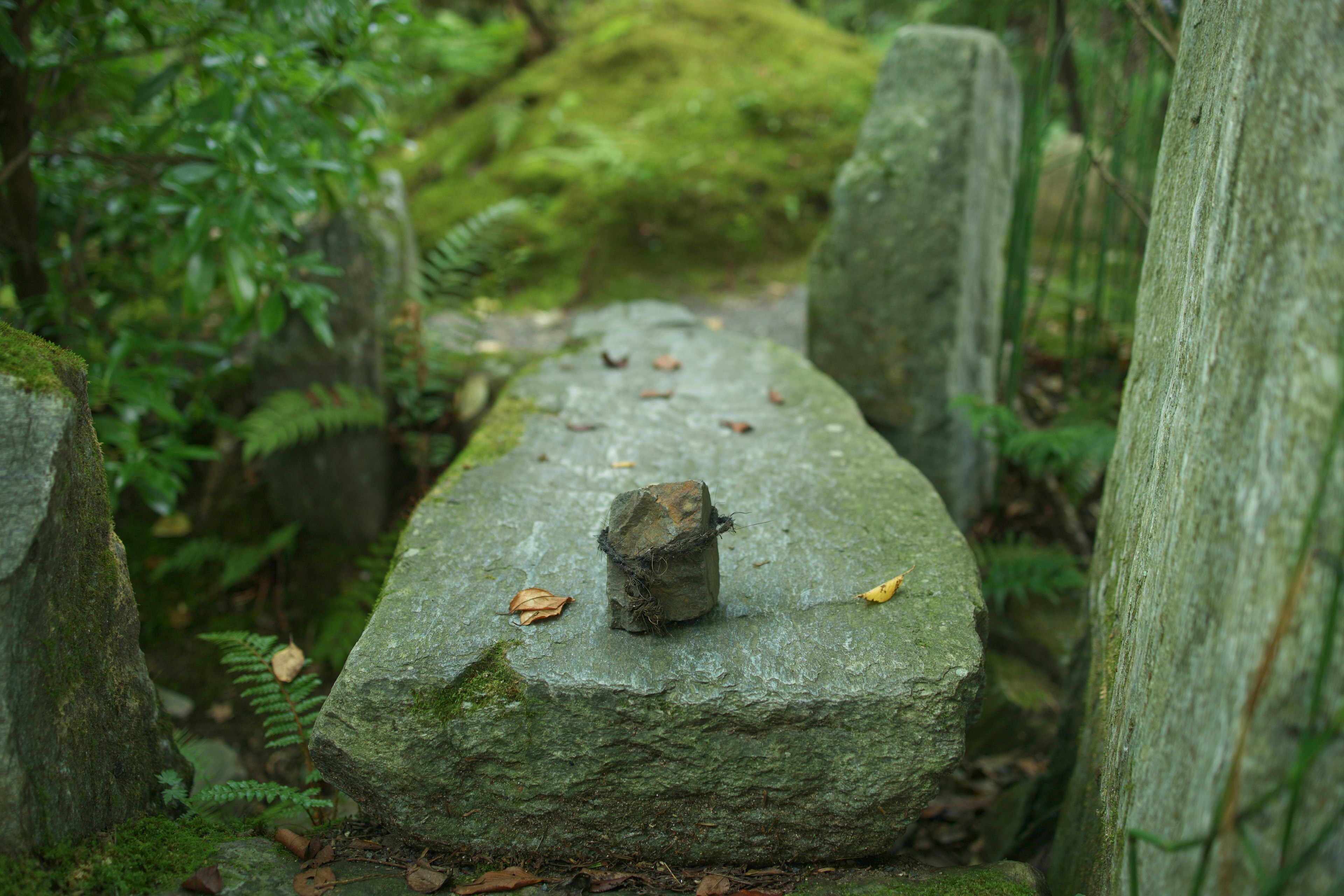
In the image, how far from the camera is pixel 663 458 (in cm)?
240

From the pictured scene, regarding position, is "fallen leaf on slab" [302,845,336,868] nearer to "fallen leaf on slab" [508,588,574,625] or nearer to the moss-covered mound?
"fallen leaf on slab" [508,588,574,625]

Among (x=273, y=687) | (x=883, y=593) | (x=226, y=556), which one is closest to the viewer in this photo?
(x=883, y=593)

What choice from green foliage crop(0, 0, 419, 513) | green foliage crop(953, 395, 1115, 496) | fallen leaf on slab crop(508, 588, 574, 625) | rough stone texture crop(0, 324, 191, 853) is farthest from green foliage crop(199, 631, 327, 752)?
green foliage crop(953, 395, 1115, 496)

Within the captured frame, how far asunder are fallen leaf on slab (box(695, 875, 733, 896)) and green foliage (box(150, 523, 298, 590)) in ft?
8.70

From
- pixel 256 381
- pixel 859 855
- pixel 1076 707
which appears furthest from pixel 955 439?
pixel 256 381

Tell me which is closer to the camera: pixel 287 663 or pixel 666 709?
pixel 666 709

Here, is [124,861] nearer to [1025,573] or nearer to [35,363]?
[35,363]

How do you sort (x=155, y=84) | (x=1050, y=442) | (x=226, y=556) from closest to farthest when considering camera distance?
1. (x=155, y=84)
2. (x=1050, y=442)
3. (x=226, y=556)

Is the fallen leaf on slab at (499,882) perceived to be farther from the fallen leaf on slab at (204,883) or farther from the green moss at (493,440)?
the green moss at (493,440)

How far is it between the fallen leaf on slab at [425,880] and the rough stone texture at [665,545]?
1.87 feet

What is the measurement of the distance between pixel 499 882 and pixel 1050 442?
8.30ft

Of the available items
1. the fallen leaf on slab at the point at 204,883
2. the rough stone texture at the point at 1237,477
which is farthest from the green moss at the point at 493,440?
the rough stone texture at the point at 1237,477

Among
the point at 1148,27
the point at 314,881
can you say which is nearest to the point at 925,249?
the point at 1148,27

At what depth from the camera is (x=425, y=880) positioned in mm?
1537
